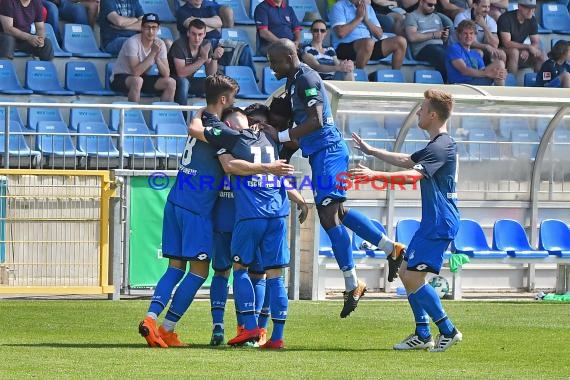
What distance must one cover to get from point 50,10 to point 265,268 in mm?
10907

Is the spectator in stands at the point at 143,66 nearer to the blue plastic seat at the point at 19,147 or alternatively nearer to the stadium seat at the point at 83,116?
the stadium seat at the point at 83,116

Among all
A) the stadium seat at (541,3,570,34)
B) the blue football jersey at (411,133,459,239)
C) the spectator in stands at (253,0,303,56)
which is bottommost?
the blue football jersey at (411,133,459,239)

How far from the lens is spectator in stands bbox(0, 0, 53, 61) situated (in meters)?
18.3

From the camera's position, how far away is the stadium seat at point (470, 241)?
53.0 feet

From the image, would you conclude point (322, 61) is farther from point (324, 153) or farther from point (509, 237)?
point (324, 153)

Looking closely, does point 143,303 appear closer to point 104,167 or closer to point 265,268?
point 104,167

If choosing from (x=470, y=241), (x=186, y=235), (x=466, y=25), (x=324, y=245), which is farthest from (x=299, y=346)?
(x=466, y=25)

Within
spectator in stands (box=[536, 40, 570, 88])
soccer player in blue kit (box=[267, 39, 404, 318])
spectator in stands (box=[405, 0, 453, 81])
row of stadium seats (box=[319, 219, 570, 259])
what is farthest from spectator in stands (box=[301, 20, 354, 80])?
soccer player in blue kit (box=[267, 39, 404, 318])

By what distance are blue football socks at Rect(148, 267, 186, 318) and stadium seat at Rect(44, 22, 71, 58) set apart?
32.5ft

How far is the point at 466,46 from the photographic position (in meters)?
21.0

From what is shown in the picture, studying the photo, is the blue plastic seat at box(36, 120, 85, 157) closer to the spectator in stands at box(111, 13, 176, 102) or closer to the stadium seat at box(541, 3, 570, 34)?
the spectator in stands at box(111, 13, 176, 102)

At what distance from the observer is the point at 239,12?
21125 mm

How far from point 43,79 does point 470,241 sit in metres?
6.76

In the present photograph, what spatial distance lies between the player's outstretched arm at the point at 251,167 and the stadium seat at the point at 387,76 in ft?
37.3
